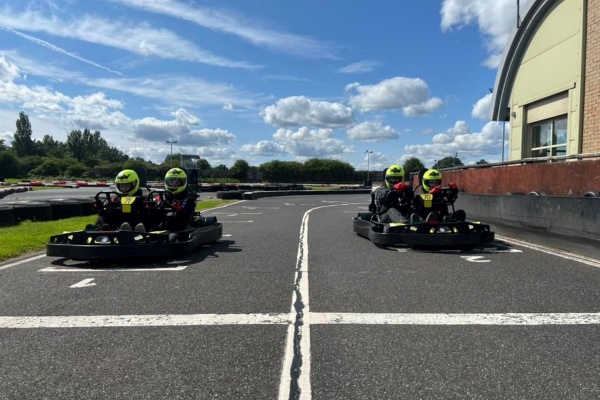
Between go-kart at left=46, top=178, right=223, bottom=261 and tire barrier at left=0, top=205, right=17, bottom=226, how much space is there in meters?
5.64

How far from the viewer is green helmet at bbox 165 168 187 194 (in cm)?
956

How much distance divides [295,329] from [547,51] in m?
17.6

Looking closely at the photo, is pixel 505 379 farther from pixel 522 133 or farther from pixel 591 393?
pixel 522 133

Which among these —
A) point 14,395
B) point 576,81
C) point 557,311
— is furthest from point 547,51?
point 14,395

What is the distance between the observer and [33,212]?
45.7 ft

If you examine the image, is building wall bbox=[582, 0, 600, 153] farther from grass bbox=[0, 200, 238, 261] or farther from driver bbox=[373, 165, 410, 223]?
grass bbox=[0, 200, 238, 261]

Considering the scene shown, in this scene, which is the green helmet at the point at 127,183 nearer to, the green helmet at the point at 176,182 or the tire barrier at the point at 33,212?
the green helmet at the point at 176,182

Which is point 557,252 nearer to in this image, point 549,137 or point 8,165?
point 549,137

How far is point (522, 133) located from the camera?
64.5ft

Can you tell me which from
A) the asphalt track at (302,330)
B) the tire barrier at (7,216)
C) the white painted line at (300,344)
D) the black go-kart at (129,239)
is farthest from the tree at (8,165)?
the white painted line at (300,344)

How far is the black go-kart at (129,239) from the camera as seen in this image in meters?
7.32

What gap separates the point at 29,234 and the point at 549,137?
57.0 ft

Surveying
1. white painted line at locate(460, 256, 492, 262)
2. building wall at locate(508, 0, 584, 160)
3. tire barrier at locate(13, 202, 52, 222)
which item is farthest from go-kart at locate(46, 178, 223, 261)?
building wall at locate(508, 0, 584, 160)

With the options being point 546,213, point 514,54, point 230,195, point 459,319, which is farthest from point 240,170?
point 459,319
